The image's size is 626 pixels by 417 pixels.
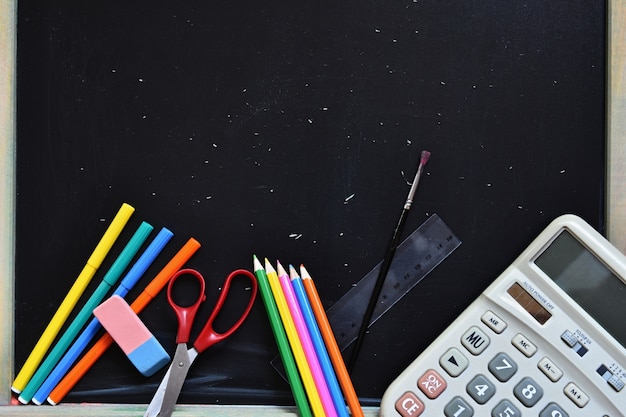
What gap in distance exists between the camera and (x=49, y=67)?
0.57 meters

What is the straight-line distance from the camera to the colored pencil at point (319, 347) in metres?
0.54

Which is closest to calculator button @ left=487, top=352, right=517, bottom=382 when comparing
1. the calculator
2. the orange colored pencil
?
the calculator

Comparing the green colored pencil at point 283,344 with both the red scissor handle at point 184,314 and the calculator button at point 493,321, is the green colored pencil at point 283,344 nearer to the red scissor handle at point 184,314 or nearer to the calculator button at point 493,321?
Answer: the red scissor handle at point 184,314

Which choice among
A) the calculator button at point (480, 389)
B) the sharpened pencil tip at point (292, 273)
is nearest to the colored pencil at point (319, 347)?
the sharpened pencil tip at point (292, 273)

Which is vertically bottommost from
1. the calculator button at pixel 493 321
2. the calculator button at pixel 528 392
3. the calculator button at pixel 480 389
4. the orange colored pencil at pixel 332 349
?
the orange colored pencil at pixel 332 349

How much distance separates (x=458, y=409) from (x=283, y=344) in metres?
0.15

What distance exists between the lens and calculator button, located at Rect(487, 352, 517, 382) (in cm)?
53

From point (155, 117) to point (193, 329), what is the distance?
0.63 feet

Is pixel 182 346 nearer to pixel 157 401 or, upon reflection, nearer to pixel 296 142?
pixel 157 401

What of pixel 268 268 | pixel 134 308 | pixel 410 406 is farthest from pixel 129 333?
pixel 410 406

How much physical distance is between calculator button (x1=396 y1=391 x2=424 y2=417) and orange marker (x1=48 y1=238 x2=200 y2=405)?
0.22 metres

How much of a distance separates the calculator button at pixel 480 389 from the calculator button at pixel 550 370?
0.14ft

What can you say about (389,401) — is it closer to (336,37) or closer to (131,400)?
(131,400)

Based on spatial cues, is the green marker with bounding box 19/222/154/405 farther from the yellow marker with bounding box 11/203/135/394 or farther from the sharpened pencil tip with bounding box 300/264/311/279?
the sharpened pencil tip with bounding box 300/264/311/279
